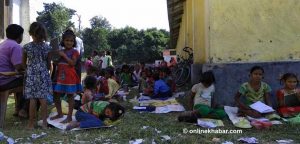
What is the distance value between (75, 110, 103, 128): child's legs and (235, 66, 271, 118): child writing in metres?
2.21

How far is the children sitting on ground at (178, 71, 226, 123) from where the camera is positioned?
5.70 metres

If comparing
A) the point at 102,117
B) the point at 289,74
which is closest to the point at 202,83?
the point at 289,74

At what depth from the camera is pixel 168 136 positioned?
4.71 meters

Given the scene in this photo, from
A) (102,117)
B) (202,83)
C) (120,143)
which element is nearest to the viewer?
(120,143)

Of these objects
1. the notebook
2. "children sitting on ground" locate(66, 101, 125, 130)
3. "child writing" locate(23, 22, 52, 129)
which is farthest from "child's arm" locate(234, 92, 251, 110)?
"child writing" locate(23, 22, 52, 129)

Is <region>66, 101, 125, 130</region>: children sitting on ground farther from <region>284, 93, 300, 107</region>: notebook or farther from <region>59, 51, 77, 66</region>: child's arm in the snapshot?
<region>284, 93, 300, 107</region>: notebook

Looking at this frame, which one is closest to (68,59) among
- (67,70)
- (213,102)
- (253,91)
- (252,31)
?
(67,70)

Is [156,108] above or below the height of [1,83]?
below

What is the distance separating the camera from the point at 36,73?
5.33m

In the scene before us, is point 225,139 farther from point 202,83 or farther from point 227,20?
point 227,20

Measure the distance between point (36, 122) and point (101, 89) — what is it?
2727 millimetres

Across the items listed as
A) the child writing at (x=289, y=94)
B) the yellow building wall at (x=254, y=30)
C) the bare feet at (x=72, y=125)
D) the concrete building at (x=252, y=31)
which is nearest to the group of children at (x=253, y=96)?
the child writing at (x=289, y=94)

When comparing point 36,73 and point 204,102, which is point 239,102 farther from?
point 36,73

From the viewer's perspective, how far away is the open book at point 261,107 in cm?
563
